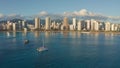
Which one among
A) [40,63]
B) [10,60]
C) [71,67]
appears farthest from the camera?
[10,60]

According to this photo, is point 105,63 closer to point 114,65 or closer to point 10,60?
point 114,65

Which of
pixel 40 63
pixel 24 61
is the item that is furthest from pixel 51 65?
pixel 24 61

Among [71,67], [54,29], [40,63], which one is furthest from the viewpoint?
[54,29]

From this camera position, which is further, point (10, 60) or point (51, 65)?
point (10, 60)

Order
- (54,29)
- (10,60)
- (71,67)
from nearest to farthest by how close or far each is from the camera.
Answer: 1. (71,67)
2. (10,60)
3. (54,29)

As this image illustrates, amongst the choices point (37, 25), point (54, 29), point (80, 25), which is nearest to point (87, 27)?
point (80, 25)

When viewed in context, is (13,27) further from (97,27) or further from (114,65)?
(114,65)

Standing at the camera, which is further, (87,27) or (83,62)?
(87,27)

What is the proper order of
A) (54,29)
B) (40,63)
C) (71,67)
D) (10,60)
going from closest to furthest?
(71,67), (40,63), (10,60), (54,29)

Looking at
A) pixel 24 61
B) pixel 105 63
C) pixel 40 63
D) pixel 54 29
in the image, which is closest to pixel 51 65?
pixel 40 63
